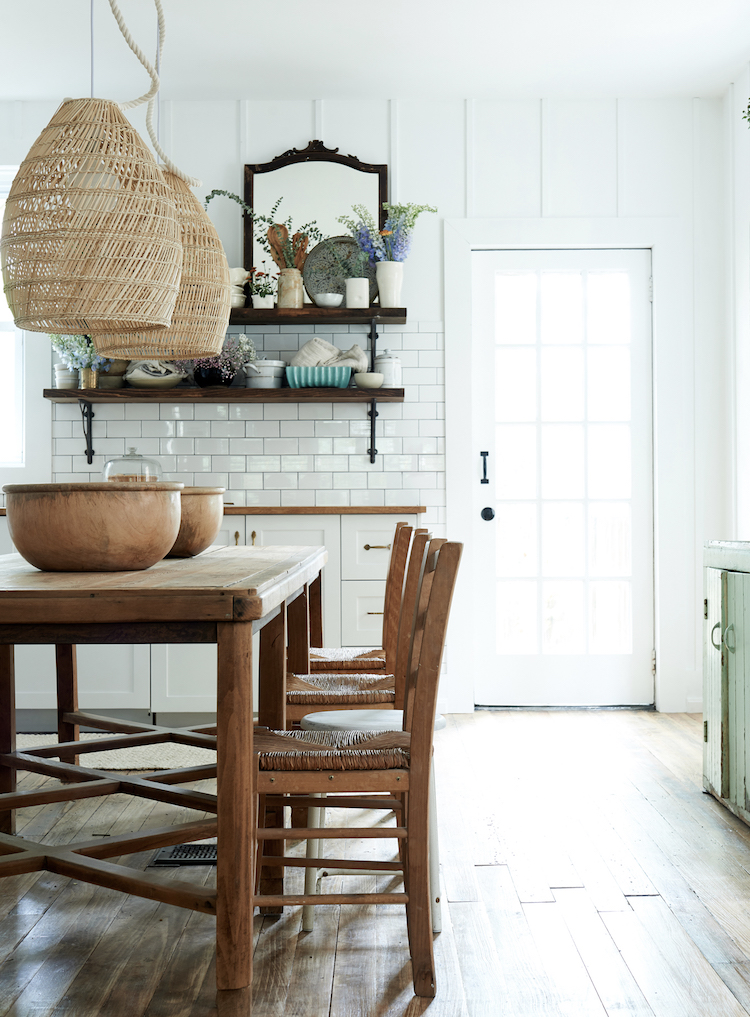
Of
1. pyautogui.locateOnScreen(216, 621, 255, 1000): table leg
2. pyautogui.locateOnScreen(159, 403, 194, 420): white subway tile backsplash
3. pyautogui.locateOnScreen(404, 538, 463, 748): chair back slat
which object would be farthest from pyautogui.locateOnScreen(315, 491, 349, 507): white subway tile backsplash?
pyautogui.locateOnScreen(216, 621, 255, 1000): table leg

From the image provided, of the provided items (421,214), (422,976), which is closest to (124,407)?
(421,214)

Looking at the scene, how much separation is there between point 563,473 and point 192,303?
8.29 ft

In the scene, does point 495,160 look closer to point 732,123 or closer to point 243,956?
point 732,123

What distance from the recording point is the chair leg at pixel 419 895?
1.66 m

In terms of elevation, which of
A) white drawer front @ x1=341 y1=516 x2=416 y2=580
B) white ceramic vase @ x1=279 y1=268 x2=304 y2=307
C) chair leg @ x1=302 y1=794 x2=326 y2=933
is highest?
white ceramic vase @ x1=279 y1=268 x2=304 y2=307

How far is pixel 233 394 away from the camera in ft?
13.3

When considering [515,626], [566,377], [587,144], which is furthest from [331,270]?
[515,626]

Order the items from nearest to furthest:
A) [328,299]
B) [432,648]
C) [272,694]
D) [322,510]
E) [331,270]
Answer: [432,648] < [272,694] < [322,510] < [328,299] < [331,270]

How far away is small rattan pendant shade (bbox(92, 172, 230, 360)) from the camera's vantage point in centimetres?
219

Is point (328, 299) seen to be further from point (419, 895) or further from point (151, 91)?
point (419, 895)

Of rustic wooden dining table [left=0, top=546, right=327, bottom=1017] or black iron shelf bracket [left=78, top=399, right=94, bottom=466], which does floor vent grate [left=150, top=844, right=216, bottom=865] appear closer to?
rustic wooden dining table [left=0, top=546, right=327, bottom=1017]

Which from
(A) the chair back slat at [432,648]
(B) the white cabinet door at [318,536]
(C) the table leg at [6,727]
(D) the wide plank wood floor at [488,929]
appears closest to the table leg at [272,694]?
(D) the wide plank wood floor at [488,929]

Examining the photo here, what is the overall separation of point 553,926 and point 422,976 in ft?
1.44

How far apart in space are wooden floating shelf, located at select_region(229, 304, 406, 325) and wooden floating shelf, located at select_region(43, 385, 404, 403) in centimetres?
33
